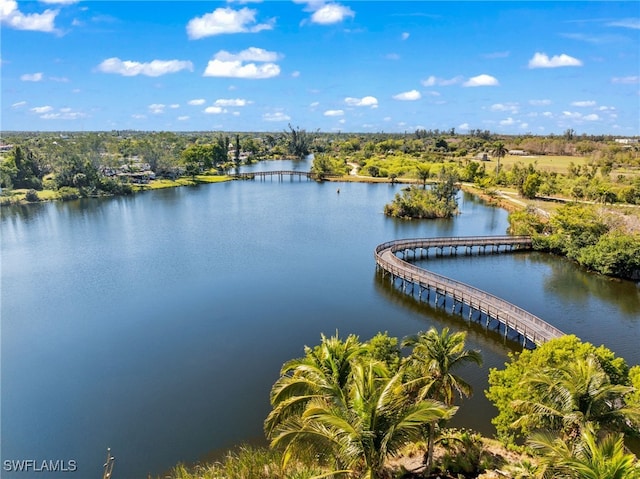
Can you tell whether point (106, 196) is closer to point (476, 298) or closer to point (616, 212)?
point (476, 298)

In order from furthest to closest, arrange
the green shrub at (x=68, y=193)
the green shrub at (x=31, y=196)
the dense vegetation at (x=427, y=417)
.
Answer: the green shrub at (x=68, y=193), the green shrub at (x=31, y=196), the dense vegetation at (x=427, y=417)

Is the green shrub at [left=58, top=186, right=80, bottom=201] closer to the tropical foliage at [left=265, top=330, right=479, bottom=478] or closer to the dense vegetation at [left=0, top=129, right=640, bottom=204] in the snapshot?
the dense vegetation at [left=0, top=129, right=640, bottom=204]

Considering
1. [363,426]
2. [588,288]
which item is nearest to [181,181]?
[588,288]

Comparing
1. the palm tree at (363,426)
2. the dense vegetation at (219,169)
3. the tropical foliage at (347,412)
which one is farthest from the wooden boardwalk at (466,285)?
the dense vegetation at (219,169)

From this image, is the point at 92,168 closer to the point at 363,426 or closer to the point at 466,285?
the point at 466,285

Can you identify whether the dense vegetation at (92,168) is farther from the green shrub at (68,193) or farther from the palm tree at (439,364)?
the palm tree at (439,364)

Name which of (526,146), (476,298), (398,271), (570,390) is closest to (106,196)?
(398,271)

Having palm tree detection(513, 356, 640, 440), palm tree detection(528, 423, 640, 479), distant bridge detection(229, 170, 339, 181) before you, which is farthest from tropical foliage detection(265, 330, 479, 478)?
distant bridge detection(229, 170, 339, 181)
